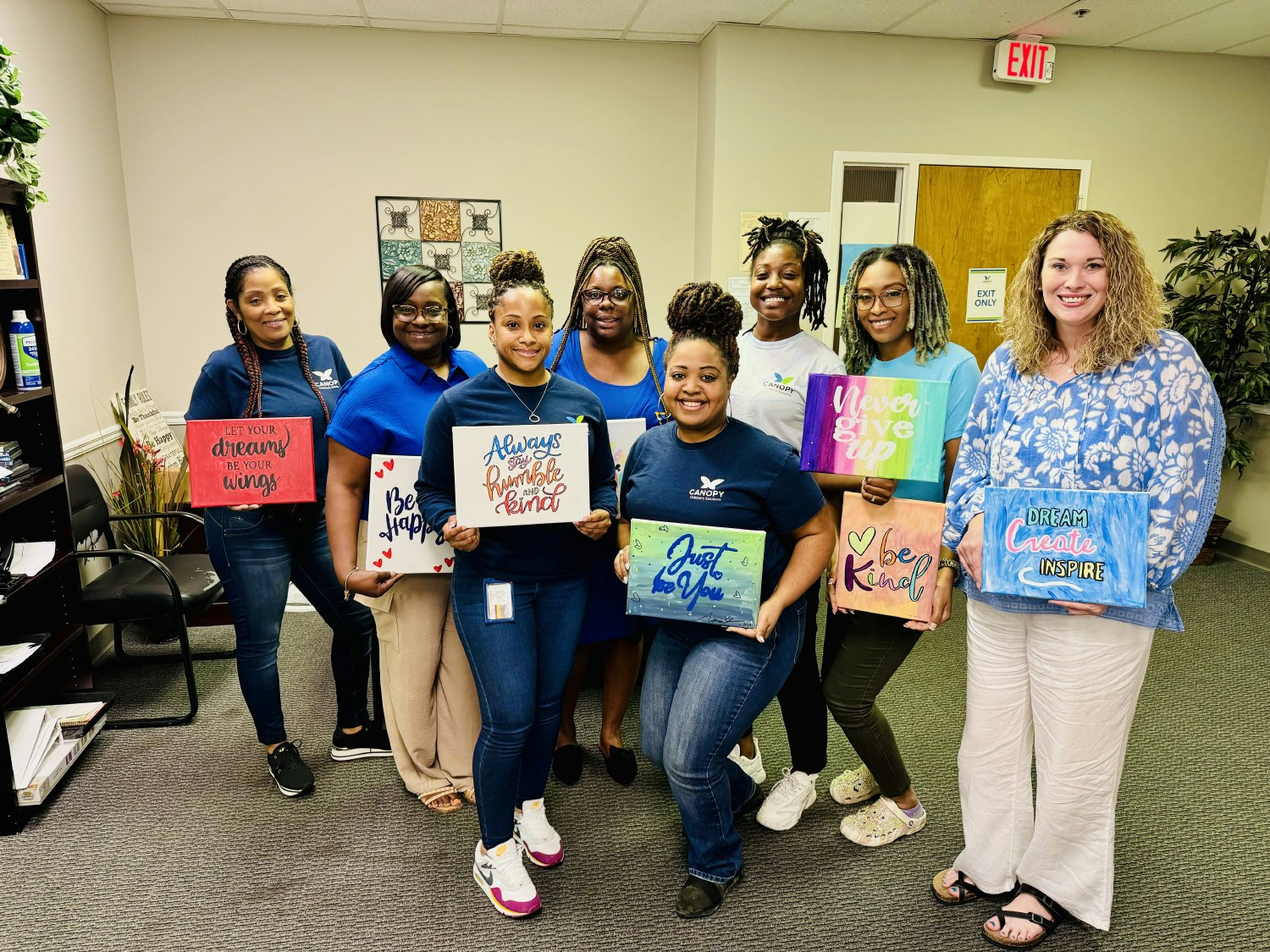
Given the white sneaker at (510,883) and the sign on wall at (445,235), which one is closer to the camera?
the white sneaker at (510,883)

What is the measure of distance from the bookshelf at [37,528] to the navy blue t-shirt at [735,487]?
189 centimetres

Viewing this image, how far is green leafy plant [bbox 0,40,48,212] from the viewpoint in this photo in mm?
2217

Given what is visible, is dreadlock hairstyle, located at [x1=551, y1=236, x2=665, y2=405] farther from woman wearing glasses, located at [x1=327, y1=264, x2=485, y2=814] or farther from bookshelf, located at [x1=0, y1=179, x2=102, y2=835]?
Result: bookshelf, located at [x1=0, y1=179, x2=102, y2=835]

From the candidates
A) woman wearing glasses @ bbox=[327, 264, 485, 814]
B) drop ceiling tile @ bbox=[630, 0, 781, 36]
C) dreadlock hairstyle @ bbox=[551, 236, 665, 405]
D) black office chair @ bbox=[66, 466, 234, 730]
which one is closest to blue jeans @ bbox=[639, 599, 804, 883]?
woman wearing glasses @ bbox=[327, 264, 485, 814]

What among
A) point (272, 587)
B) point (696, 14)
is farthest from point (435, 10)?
point (272, 587)

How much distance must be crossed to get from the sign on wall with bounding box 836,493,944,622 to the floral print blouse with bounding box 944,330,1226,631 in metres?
0.21

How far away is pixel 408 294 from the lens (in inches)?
79.2

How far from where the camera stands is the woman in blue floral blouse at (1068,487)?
1.53 metres

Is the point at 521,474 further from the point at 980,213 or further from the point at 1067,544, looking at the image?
the point at 980,213

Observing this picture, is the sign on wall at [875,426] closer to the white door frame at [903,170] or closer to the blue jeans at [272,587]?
the blue jeans at [272,587]

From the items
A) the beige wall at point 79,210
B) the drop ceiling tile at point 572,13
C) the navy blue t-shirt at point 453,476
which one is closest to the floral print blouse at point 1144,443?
the navy blue t-shirt at point 453,476

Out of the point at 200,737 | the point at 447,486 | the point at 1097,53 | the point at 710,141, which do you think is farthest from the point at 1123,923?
the point at 1097,53

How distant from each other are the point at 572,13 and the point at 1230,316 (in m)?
3.99

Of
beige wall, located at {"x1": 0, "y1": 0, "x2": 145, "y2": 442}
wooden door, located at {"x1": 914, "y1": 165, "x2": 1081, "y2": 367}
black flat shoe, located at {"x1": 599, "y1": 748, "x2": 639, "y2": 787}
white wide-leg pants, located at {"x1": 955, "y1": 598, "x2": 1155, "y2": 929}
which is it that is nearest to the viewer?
white wide-leg pants, located at {"x1": 955, "y1": 598, "x2": 1155, "y2": 929}
